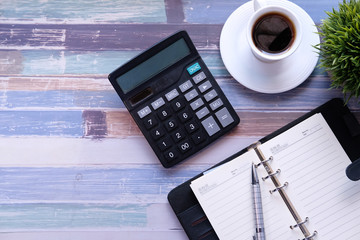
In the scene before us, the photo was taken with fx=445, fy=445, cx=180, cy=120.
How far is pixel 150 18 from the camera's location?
0.77 m

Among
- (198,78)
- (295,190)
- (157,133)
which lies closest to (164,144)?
(157,133)

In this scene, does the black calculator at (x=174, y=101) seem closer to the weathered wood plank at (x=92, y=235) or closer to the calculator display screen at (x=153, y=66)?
the calculator display screen at (x=153, y=66)

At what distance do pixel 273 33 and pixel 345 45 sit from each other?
0.12 meters

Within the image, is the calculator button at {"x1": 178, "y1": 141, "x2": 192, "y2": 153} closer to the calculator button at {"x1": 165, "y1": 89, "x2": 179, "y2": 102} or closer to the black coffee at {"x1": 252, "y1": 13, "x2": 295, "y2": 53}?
the calculator button at {"x1": 165, "y1": 89, "x2": 179, "y2": 102}

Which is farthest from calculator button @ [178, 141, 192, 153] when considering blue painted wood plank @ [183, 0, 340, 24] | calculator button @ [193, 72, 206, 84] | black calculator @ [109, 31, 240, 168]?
blue painted wood plank @ [183, 0, 340, 24]

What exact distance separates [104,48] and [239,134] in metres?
0.27

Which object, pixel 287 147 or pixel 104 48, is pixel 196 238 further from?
pixel 104 48

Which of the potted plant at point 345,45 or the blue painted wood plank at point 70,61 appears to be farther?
the blue painted wood plank at point 70,61

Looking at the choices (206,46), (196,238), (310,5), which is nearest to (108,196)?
(196,238)

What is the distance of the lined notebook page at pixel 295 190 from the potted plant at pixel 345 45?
0.10 meters

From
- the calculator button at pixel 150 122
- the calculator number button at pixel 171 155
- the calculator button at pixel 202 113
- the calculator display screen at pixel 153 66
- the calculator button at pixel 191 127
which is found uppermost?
the calculator display screen at pixel 153 66

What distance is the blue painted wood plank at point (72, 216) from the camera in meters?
0.74

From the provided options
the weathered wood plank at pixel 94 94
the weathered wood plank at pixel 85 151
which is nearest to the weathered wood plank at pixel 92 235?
the weathered wood plank at pixel 85 151

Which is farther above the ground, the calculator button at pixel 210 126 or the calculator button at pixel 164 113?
the calculator button at pixel 164 113
